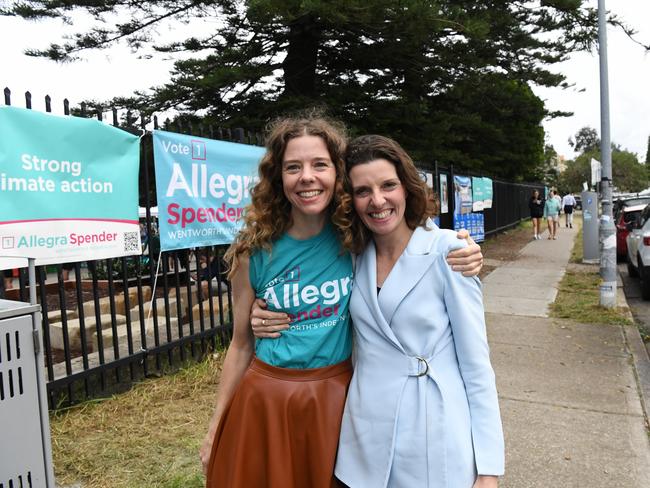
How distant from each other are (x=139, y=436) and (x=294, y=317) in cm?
237

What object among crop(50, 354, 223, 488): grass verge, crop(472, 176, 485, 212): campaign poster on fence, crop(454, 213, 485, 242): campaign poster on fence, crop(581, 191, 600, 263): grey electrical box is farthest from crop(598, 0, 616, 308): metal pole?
crop(50, 354, 223, 488): grass verge

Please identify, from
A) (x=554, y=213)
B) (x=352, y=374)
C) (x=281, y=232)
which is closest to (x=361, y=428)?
(x=352, y=374)

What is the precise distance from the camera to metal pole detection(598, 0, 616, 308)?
304 inches

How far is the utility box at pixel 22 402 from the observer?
1590 millimetres

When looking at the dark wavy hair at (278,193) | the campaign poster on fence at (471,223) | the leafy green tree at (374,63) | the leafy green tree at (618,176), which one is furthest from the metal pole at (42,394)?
the leafy green tree at (618,176)

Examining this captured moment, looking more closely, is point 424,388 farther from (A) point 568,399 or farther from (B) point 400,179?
(A) point 568,399

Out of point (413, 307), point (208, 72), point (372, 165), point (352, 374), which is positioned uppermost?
point (208, 72)

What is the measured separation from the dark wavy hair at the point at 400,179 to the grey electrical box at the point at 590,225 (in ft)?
40.5

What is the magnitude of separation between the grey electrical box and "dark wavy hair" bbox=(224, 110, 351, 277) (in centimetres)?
1240

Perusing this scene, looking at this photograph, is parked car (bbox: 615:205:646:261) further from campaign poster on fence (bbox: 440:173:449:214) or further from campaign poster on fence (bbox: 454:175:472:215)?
campaign poster on fence (bbox: 440:173:449:214)

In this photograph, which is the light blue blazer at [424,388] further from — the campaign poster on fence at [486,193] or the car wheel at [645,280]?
the campaign poster on fence at [486,193]

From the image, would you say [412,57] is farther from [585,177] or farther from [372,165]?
[585,177]

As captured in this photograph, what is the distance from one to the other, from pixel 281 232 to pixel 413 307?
0.55m

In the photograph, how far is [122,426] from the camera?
12.4 ft
